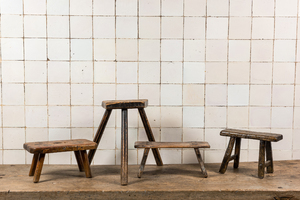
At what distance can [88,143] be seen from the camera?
2.87 m

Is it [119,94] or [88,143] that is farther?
[119,94]

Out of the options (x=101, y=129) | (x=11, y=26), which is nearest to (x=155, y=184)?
(x=101, y=129)

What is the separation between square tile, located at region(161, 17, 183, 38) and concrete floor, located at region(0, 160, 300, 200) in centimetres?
159

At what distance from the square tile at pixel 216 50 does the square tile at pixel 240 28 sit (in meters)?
0.14

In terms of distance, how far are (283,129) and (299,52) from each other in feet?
3.16

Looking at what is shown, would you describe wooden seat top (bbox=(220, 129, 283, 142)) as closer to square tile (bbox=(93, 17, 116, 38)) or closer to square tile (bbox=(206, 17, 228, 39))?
square tile (bbox=(206, 17, 228, 39))

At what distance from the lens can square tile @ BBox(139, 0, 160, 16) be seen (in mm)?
3366

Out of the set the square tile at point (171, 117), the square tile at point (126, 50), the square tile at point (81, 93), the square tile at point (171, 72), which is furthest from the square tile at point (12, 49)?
the square tile at point (171, 117)

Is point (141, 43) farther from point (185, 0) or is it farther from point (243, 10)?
point (243, 10)

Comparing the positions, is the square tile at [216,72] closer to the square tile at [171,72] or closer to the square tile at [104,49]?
the square tile at [171,72]

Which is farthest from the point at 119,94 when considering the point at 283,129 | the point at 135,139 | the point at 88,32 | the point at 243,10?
the point at 283,129

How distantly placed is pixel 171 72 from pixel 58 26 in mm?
1449

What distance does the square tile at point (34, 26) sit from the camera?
3.35 meters

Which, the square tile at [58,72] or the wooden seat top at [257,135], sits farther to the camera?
the square tile at [58,72]
